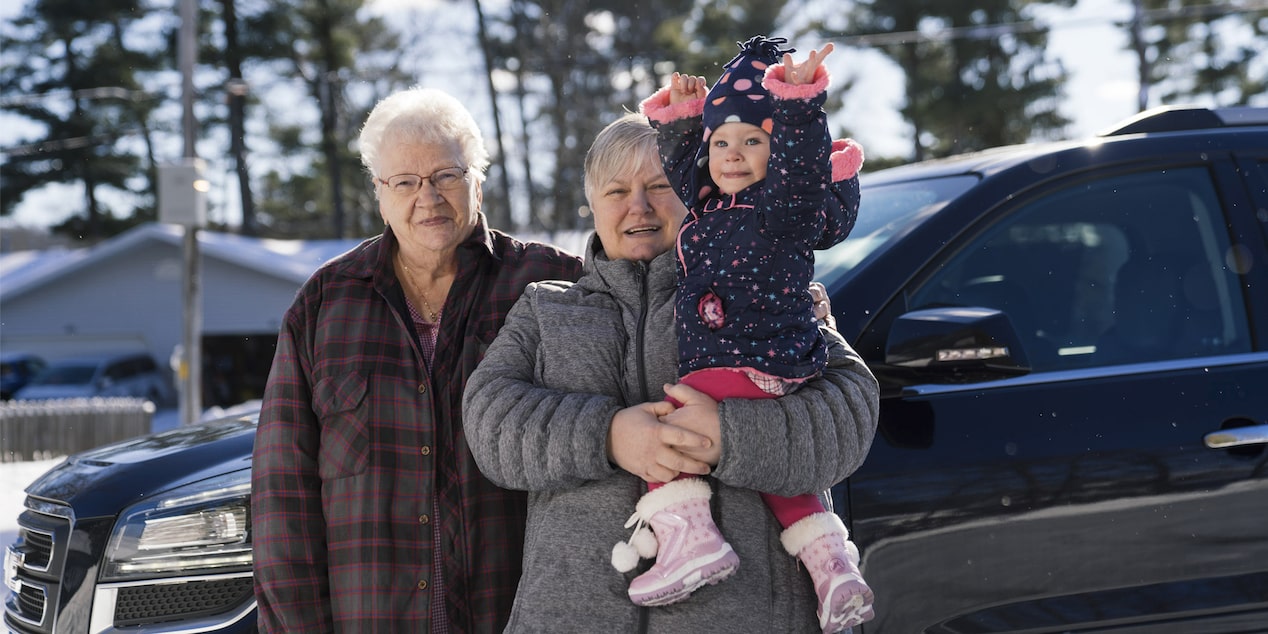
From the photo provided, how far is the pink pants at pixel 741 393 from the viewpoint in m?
1.98

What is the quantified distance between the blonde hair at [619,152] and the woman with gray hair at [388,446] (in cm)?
39

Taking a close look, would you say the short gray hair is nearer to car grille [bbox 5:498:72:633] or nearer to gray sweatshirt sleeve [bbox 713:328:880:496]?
gray sweatshirt sleeve [bbox 713:328:880:496]

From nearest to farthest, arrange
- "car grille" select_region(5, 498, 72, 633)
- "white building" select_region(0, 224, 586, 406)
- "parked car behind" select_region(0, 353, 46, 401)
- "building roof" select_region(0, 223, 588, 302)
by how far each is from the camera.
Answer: "car grille" select_region(5, 498, 72, 633) < "parked car behind" select_region(0, 353, 46, 401) < "building roof" select_region(0, 223, 588, 302) < "white building" select_region(0, 224, 586, 406)

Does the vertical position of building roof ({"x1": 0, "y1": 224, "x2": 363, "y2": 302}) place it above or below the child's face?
above

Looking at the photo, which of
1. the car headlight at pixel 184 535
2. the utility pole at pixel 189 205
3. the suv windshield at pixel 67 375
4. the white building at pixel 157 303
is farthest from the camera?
the white building at pixel 157 303

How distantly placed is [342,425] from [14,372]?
26713 mm

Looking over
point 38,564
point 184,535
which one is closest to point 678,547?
point 184,535

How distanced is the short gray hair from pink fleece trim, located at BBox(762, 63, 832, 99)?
32.9 inches

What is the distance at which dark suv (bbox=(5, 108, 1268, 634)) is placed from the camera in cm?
256

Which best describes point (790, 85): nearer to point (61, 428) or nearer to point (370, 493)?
point (370, 493)

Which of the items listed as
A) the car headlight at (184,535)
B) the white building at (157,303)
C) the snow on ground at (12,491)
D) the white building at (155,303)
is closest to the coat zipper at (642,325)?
the car headlight at (184,535)

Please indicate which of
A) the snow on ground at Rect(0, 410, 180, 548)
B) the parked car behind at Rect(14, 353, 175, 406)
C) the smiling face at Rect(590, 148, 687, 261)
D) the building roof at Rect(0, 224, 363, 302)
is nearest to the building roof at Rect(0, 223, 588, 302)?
the building roof at Rect(0, 224, 363, 302)

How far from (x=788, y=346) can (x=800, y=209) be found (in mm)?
244

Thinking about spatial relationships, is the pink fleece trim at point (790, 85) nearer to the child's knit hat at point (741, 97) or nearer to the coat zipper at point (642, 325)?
the child's knit hat at point (741, 97)
